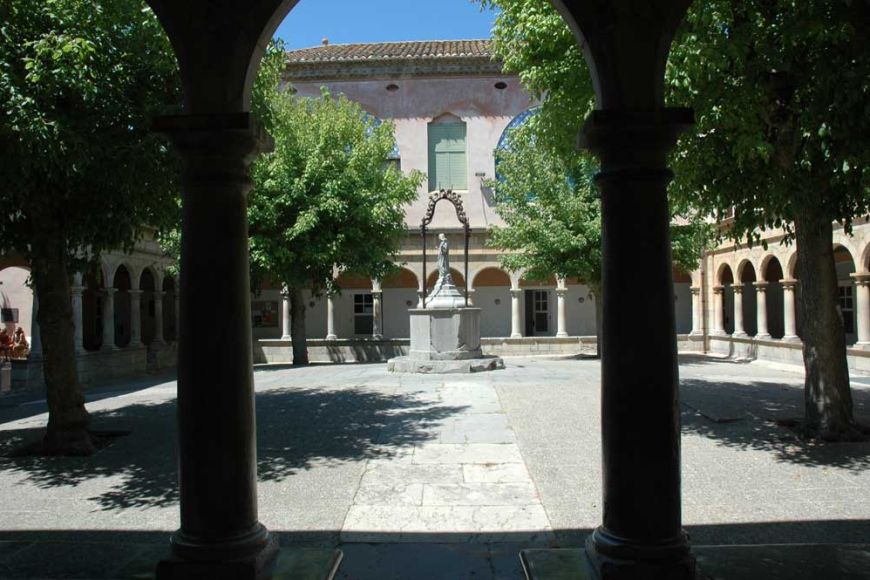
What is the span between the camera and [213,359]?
134 inches

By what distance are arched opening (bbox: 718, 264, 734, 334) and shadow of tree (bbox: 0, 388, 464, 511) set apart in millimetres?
16713

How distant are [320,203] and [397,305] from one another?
9748mm

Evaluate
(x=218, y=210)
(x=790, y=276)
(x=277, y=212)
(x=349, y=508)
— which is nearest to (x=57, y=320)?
(x=349, y=508)

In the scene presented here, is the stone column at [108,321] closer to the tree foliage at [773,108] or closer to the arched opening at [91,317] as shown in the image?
the arched opening at [91,317]

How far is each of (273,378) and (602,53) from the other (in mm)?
13365

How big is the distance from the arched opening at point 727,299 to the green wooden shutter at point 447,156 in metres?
9.92

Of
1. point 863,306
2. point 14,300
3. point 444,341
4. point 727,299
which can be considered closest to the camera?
point 444,341

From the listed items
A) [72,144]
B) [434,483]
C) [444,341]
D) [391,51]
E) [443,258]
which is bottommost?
[434,483]

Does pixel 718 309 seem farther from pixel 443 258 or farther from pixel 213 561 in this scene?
pixel 213 561

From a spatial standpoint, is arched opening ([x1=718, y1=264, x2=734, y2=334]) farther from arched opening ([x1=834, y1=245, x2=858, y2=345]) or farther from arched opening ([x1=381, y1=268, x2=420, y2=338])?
arched opening ([x1=381, y1=268, x2=420, y2=338])

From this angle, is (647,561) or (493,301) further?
(493,301)

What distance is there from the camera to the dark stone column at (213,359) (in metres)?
3.35

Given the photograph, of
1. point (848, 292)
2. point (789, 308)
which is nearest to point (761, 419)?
point (789, 308)

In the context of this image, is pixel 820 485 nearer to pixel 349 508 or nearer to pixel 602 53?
pixel 349 508
